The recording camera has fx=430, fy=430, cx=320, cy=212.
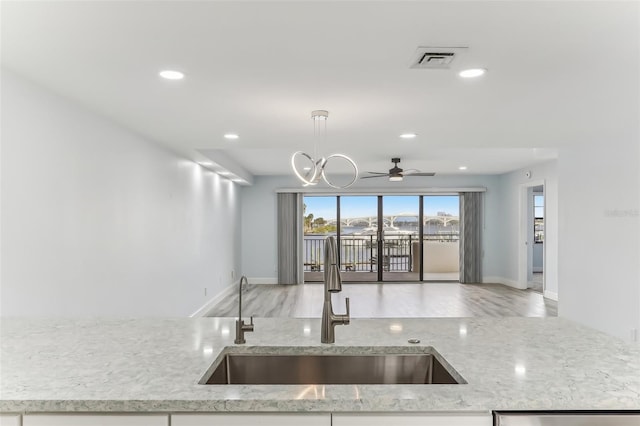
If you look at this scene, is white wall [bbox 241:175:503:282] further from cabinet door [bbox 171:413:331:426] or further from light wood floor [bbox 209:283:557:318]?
cabinet door [bbox 171:413:331:426]

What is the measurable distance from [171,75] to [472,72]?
172 centimetres

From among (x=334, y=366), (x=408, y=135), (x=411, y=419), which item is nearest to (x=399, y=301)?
(x=408, y=135)

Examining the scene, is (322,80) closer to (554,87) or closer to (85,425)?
(554,87)

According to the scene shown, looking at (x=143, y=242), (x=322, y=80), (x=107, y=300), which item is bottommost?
(x=107, y=300)

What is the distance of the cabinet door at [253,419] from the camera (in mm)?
1125

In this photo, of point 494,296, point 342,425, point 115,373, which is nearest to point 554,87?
point 342,425

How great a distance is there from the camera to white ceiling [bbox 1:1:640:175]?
1.74m

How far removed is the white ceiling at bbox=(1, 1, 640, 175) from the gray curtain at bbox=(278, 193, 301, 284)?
550 cm

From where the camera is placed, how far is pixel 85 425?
1.13 metres

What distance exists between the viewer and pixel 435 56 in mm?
2168

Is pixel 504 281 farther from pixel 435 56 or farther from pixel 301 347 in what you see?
pixel 301 347

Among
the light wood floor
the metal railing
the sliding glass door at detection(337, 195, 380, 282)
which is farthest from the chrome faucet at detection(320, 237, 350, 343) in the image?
the metal railing

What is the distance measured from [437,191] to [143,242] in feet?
22.9

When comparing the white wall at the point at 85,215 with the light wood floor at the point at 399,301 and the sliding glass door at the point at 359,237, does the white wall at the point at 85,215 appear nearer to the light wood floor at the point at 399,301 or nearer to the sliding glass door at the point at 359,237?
the light wood floor at the point at 399,301
